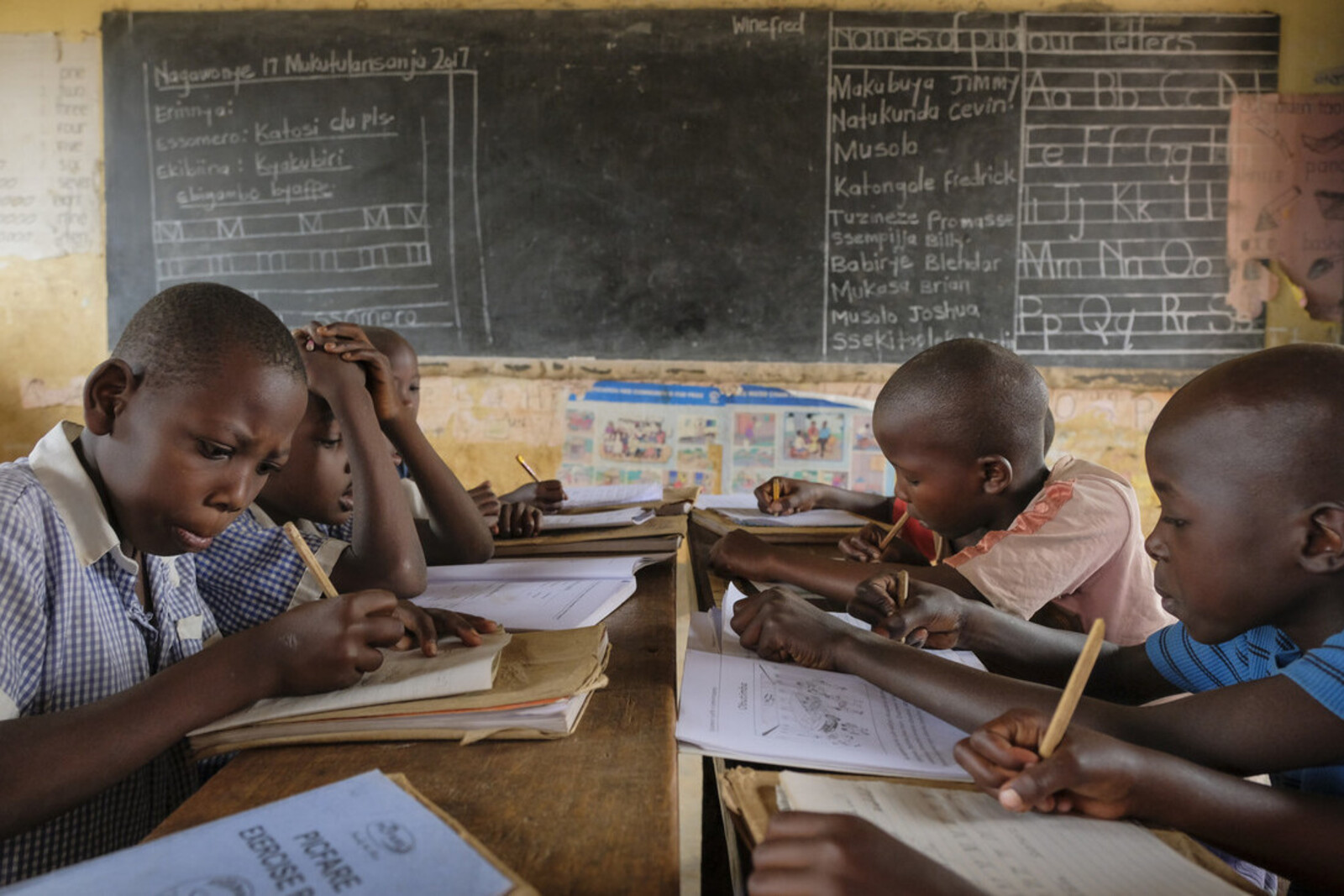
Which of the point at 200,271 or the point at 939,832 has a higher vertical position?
the point at 200,271

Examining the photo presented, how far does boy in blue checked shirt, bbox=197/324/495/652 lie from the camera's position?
1.18 m

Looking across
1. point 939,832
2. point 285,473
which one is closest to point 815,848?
point 939,832

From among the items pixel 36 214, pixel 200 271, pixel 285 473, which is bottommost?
pixel 285 473

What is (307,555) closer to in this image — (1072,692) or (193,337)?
(193,337)

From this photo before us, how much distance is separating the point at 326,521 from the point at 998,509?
3.69 feet

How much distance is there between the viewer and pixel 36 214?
371 cm

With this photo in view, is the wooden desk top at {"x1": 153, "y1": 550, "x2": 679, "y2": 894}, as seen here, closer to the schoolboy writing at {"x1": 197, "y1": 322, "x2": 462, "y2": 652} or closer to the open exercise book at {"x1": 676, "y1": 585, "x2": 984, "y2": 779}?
the open exercise book at {"x1": 676, "y1": 585, "x2": 984, "y2": 779}

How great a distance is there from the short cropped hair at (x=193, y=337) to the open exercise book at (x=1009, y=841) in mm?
684

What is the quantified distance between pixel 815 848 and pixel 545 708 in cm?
32

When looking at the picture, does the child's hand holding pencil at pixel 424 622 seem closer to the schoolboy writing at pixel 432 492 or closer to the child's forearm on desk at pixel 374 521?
the child's forearm on desk at pixel 374 521

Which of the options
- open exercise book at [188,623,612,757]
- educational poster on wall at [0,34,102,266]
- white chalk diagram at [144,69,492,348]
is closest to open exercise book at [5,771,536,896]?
open exercise book at [188,623,612,757]

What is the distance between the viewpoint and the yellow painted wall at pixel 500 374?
3533 millimetres

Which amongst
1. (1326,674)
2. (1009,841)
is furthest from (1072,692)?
(1326,674)

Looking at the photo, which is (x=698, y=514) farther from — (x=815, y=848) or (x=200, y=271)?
(x=200, y=271)
